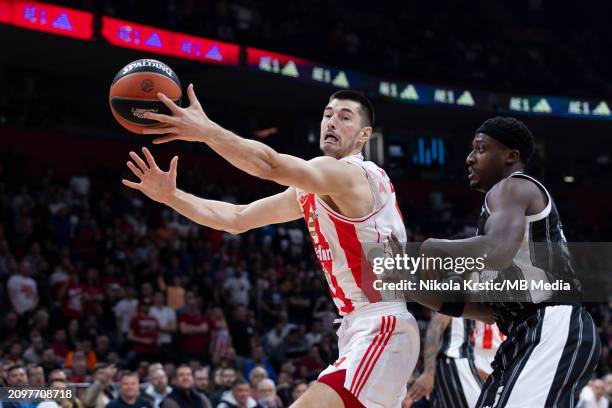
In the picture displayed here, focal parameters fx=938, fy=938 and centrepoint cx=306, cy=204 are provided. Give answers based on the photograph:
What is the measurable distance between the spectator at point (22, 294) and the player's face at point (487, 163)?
9.71 m

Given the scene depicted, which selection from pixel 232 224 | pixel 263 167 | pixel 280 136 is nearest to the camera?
pixel 263 167

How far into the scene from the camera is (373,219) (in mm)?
4918

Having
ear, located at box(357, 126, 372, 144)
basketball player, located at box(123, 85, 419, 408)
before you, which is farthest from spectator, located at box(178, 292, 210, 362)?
ear, located at box(357, 126, 372, 144)

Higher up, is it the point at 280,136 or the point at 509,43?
the point at 509,43

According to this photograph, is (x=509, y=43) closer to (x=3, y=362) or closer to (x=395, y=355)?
(x=3, y=362)

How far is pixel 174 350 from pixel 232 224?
8425mm

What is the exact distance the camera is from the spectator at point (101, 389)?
9.52 metres

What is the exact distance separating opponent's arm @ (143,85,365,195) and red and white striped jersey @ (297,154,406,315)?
335 millimetres

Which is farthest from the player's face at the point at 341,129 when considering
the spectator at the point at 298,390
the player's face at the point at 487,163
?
the spectator at the point at 298,390

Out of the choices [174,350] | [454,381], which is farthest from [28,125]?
[454,381]

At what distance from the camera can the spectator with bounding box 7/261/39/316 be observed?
42.7 ft

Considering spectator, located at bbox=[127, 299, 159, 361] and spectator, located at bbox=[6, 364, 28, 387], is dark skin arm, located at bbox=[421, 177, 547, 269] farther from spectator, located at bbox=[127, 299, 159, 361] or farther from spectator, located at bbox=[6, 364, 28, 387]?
spectator, located at bbox=[127, 299, 159, 361]

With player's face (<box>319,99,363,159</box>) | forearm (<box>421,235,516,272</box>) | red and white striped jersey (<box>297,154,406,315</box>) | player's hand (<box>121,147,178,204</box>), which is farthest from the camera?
player's hand (<box>121,147,178,204</box>)

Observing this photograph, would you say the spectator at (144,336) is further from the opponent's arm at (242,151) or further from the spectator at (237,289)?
the opponent's arm at (242,151)
